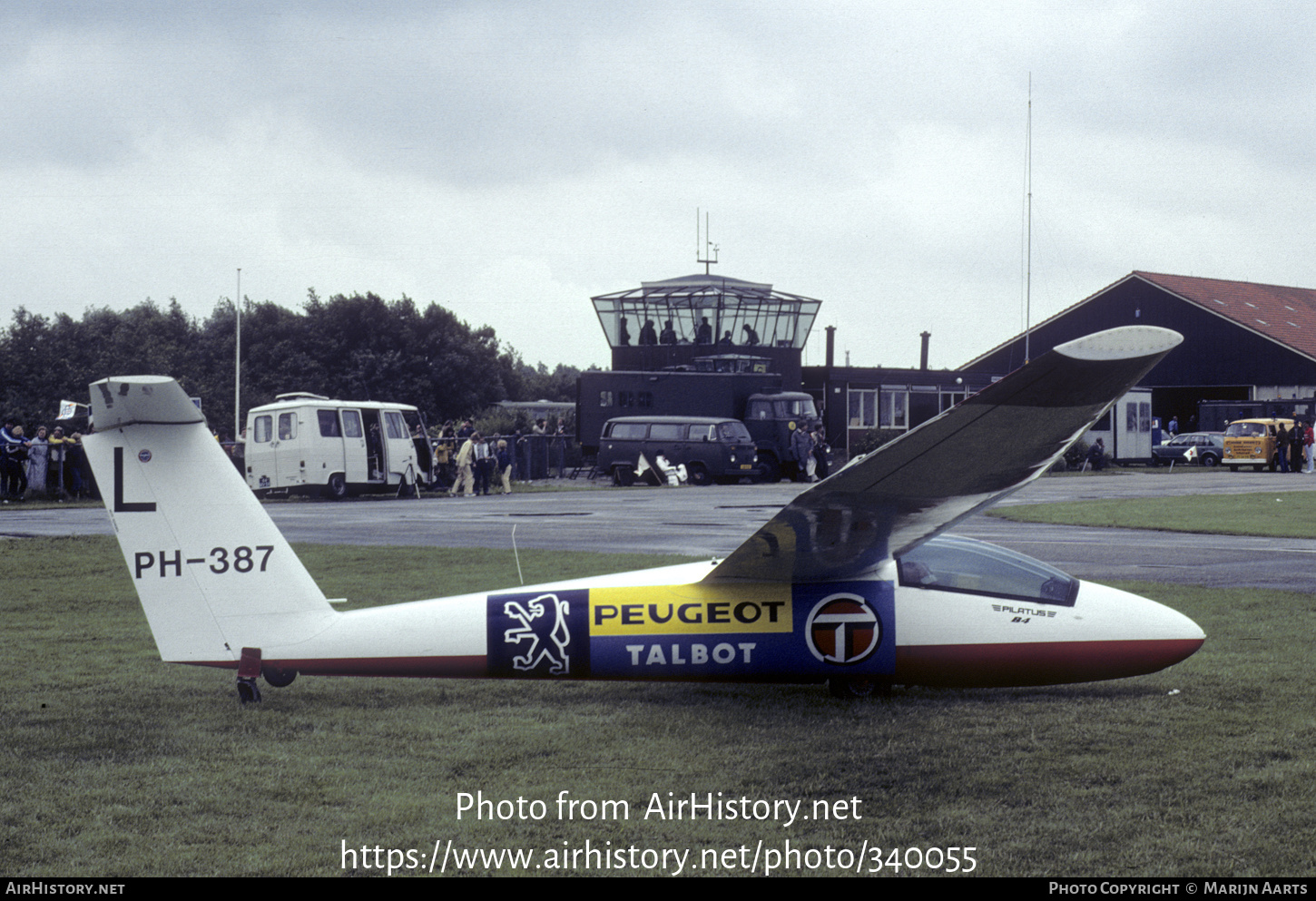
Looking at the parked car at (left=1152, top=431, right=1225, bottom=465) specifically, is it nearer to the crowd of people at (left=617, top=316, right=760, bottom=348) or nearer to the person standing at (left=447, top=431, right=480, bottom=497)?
the crowd of people at (left=617, top=316, right=760, bottom=348)

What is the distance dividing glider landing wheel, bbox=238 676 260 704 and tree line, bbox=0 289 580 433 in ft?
213

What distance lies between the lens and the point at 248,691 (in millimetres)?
8117

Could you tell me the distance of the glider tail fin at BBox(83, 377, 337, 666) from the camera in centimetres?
754

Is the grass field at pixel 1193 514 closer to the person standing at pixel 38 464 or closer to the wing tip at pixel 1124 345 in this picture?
the wing tip at pixel 1124 345

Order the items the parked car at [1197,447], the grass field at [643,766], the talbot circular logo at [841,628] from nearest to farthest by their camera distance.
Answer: the grass field at [643,766]
the talbot circular logo at [841,628]
the parked car at [1197,447]

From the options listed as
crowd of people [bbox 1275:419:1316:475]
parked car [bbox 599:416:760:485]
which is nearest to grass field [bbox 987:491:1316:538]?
parked car [bbox 599:416:760:485]

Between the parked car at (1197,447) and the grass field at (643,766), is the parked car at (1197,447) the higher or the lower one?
the higher one

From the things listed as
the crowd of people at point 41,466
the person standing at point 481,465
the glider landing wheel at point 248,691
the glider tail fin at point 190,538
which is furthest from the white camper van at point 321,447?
the glider tail fin at point 190,538

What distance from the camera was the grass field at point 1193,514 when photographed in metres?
23.2

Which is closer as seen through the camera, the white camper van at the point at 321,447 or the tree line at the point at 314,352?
the white camper van at the point at 321,447

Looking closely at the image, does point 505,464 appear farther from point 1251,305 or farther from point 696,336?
point 1251,305

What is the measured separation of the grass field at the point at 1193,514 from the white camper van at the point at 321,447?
1695cm

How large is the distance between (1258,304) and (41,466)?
2688 inches
